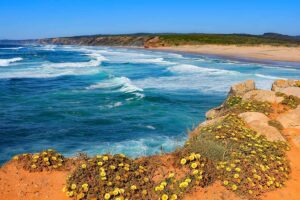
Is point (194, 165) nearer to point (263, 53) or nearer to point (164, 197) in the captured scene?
point (164, 197)

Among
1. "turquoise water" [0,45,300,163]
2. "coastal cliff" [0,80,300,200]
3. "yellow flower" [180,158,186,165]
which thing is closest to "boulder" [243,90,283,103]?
"turquoise water" [0,45,300,163]

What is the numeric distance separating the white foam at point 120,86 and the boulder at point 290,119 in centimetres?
1229

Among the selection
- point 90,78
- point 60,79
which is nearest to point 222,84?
point 90,78

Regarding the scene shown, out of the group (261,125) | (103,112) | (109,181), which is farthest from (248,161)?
(103,112)

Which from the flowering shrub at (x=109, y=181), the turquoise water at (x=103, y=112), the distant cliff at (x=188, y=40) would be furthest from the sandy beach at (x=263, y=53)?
the flowering shrub at (x=109, y=181)

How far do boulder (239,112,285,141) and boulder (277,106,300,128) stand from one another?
673 mm

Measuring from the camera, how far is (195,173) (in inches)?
259

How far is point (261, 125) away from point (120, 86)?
697 inches

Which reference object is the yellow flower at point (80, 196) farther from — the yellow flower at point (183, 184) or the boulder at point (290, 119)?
the boulder at point (290, 119)

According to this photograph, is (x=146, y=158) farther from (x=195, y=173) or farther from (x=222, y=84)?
(x=222, y=84)

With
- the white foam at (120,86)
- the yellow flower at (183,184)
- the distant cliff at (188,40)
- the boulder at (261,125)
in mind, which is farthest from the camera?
the distant cliff at (188,40)

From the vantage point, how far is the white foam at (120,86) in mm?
23688

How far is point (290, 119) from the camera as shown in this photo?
33.8 feet

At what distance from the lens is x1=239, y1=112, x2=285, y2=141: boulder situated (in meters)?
8.92
